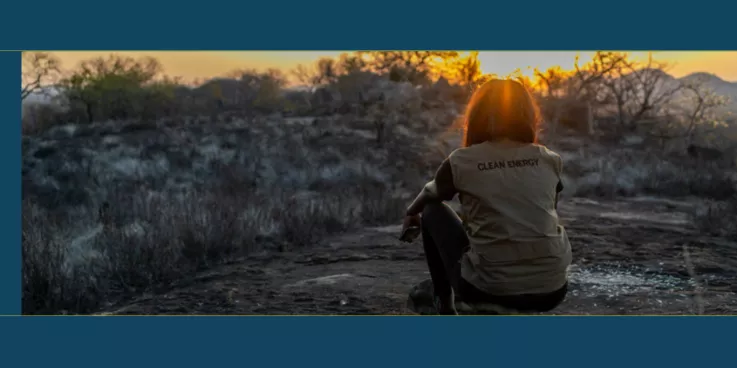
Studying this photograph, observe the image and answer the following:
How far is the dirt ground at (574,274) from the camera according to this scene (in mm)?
4449

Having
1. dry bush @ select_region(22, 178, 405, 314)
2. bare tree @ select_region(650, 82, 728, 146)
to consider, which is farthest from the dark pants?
bare tree @ select_region(650, 82, 728, 146)

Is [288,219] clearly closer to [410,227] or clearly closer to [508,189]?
[410,227]

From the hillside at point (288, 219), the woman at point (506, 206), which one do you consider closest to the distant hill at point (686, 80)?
the hillside at point (288, 219)

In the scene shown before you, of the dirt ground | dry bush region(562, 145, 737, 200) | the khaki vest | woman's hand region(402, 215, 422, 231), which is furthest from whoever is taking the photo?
dry bush region(562, 145, 737, 200)

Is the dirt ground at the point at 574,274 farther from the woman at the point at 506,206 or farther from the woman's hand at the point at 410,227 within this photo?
the woman at the point at 506,206

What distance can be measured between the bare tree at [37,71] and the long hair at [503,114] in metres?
2.93

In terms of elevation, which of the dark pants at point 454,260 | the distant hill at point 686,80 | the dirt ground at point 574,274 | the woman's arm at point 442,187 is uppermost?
the distant hill at point 686,80

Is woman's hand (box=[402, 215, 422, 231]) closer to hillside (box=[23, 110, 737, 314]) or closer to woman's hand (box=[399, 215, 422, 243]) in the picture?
woman's hand (box=[399, 215, 422, 243])

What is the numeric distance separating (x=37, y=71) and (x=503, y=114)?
3.15 meters

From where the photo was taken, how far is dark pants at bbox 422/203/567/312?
121 inches

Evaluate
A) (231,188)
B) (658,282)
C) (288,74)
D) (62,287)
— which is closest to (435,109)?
(288,74)

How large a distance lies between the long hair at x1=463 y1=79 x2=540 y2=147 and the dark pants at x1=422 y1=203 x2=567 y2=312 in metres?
0.36

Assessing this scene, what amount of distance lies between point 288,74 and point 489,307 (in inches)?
96.2

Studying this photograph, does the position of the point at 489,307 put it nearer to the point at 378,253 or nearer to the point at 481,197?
the point at 481,197
